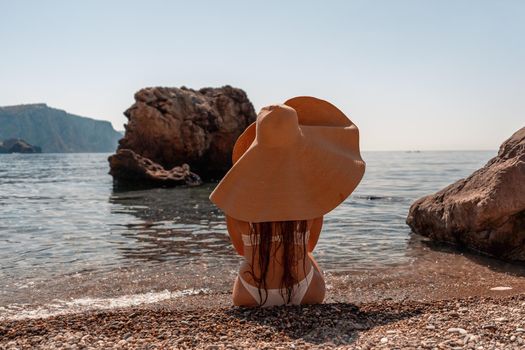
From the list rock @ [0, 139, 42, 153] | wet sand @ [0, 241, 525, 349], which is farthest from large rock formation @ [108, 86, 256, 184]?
rock @ [0, 139, 42, 153]

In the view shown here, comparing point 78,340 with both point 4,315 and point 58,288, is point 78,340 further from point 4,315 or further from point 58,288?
point 58,288

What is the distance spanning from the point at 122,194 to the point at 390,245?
56.6 feet

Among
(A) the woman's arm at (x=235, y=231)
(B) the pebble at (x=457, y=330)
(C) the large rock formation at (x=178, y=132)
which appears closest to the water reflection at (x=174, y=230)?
(A) the woman's arm at (x=235, y=231)

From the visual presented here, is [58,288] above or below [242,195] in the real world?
below

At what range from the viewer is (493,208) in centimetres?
834

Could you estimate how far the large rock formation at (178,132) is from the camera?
111ft

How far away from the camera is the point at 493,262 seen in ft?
27.8

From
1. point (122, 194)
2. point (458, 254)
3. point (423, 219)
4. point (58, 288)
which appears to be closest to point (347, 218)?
point (423, 219)

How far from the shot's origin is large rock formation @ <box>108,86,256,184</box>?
33.9 m

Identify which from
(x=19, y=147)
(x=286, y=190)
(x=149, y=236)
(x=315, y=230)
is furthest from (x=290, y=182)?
(x=19, y=147)

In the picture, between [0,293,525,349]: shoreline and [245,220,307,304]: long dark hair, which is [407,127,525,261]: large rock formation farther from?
[245,220,307,304]: long dark hair

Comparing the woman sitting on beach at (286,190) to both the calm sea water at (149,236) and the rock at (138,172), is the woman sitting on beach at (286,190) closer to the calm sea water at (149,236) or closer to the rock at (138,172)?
the calm sea water at (149,236)

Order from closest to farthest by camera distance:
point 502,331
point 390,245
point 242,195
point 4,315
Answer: point 502,331 → point 242,195 → point 4,315 → point 390,245

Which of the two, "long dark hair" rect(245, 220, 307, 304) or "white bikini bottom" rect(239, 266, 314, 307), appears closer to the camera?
"long dark hair" rect(245, 220, 307, 304)
